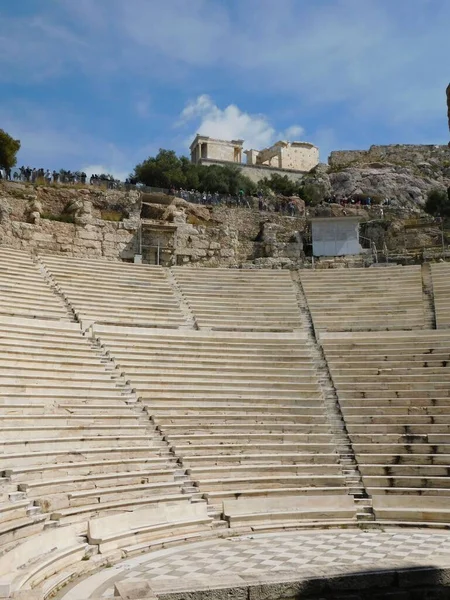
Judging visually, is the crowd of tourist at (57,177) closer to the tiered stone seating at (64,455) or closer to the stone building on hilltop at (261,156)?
the tiered stone seating at (64,455)

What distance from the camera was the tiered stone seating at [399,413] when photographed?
10625mm

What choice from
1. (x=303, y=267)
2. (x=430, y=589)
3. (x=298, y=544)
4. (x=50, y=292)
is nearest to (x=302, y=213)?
(x=303, y=267)

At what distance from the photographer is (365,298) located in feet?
61.3

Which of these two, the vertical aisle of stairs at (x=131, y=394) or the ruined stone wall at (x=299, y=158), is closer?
the vertical aisle of stairs at (x=131, y=394)

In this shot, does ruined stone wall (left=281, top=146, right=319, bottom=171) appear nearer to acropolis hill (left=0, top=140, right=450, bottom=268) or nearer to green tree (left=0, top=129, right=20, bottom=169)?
acropolis hill (left=0, top=140, right=450, bottom=268)

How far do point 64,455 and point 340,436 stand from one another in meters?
5.43

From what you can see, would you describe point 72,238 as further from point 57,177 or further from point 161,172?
point 161,172

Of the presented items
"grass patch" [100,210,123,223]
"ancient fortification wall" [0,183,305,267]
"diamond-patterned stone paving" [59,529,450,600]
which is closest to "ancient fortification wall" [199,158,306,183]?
"ancient fortification wall" [0,183,305,267]

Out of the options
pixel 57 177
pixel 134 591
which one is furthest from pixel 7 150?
pixel 134 591

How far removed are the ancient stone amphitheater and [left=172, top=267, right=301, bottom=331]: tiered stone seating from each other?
0.09 m

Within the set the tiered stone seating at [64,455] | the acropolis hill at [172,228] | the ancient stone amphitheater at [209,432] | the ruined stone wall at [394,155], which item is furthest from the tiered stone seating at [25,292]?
the ruined stone wall at [394,155]

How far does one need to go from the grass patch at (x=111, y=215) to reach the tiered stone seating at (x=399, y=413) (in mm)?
10504

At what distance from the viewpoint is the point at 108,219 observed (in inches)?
907

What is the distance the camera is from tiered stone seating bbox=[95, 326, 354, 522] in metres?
10.9
